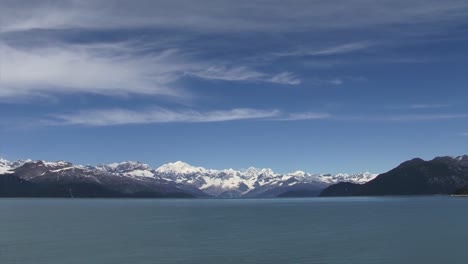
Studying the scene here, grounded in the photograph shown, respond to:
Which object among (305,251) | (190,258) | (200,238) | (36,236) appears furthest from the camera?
(36,236)

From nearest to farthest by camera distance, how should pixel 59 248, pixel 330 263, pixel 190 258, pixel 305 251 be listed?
pixel 330 263 < pixel 190 258 < pixel 305 251 < pixel 59 248

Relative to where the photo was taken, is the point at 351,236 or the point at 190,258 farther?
the point at 351,236

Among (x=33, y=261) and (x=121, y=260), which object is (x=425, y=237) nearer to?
(x=121, y=260)

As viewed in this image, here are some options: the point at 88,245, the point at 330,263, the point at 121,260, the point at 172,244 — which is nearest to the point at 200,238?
the point at 172,244

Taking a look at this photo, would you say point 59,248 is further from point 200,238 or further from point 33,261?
point 200,238

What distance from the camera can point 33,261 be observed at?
71.4 meters

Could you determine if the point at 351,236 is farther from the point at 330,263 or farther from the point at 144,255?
the point at 144,255

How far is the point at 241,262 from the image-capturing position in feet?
223

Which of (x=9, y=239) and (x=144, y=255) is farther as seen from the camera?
(x=9, y=239)

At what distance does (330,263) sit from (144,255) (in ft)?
90.4

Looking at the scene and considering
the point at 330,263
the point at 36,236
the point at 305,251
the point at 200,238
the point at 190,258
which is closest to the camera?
the point at 330,263

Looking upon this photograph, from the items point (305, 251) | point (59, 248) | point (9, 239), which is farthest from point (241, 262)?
point (9, 239)

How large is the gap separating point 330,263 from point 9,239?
65364 mm

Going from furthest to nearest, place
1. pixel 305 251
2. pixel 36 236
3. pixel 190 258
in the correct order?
pixel 36 236 → pixel 305 251 → pixel 190 258
